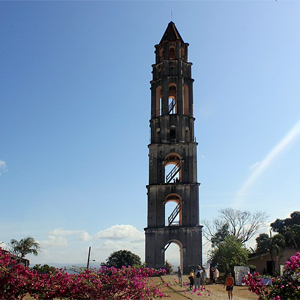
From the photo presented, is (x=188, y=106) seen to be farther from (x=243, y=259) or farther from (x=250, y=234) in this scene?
(x=250, y=234)

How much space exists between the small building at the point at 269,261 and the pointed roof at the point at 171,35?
81.8 feet

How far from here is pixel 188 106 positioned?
3791 cm

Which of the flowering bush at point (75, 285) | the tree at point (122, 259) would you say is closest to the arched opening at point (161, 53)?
the flowering bush at point (75, 285)

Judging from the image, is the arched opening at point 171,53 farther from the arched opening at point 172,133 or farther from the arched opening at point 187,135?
the arched opening at point 187,135

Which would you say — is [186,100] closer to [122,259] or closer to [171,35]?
[171,35]

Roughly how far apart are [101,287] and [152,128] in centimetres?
2446

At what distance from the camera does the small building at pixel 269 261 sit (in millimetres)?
38547

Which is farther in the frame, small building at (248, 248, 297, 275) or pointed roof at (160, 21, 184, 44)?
pointed roof at (160, 21, 184, 44)

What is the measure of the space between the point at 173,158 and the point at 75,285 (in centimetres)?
2374

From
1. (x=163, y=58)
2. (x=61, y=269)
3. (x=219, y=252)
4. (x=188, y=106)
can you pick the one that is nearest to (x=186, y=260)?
(x=219, y=252)

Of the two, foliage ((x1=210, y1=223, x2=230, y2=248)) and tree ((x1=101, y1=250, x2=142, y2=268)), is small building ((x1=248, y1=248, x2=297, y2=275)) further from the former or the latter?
tree ((x1=101, y1=250, x2=142, y2=268))

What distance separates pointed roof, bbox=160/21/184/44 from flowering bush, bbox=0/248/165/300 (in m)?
31.1

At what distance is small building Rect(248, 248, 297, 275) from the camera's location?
3855cm

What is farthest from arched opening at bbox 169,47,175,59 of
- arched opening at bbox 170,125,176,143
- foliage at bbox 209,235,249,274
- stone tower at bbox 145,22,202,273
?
foliage at bbox 209,235,249,274
